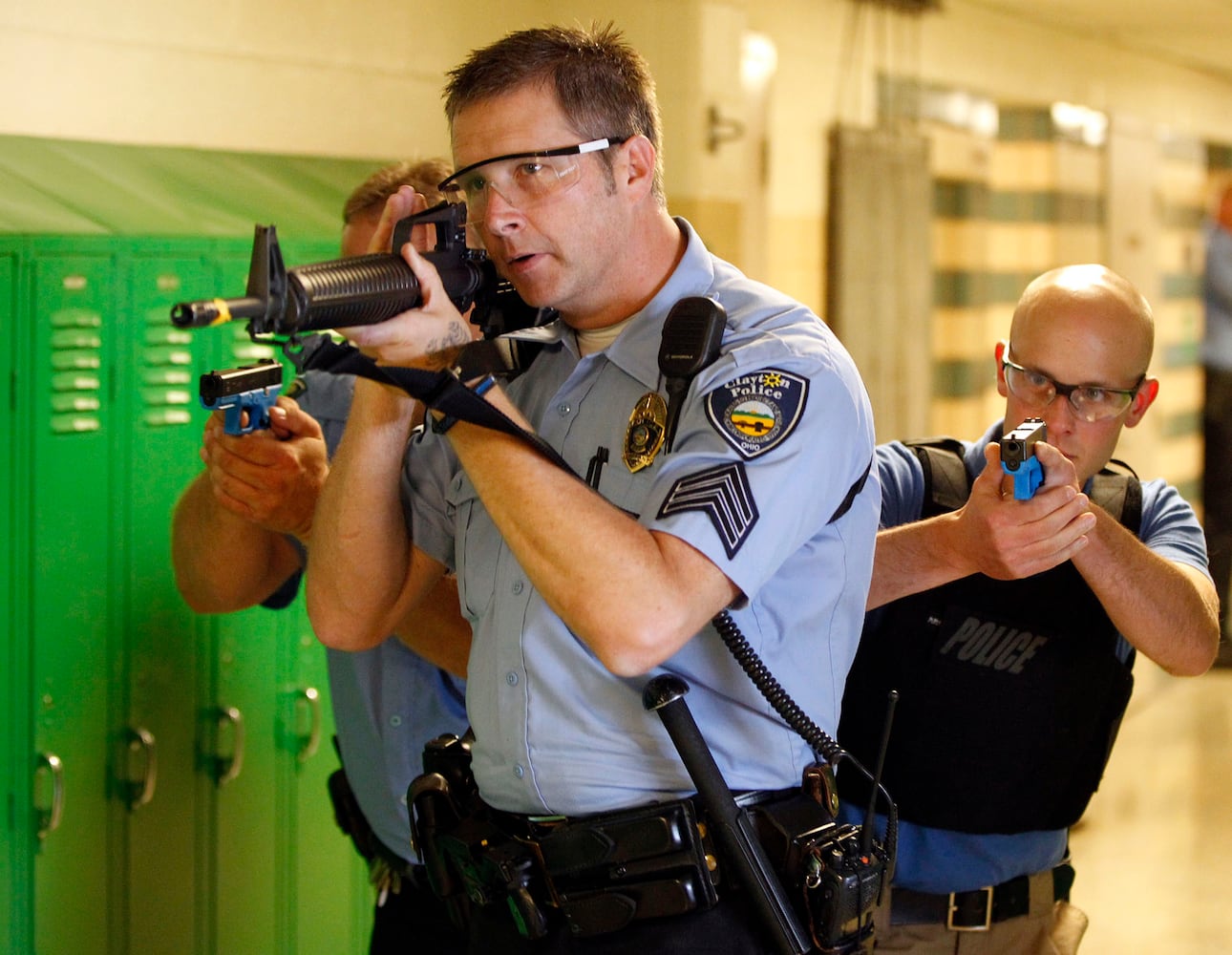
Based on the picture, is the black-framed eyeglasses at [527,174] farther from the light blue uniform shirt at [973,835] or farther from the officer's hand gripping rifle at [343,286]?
the light blue uniform shirt at [973,835]

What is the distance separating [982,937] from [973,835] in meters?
0.15

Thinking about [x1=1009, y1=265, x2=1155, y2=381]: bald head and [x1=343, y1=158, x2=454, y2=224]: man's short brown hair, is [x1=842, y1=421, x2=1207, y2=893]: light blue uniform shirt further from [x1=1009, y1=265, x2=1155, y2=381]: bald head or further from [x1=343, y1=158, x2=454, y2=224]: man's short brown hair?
[x1=343, y1=158, x2=454, y2=224]: man's short brown hair

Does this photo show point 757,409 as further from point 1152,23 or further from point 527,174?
point 1152,23

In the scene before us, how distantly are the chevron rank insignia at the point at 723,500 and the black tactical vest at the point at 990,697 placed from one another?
0.64 metres

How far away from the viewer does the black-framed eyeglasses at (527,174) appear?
1.48m

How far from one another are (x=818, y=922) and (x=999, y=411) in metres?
4.95

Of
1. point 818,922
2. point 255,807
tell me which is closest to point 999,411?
point 255,807

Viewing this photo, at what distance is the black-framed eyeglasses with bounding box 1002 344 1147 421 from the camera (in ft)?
6.13

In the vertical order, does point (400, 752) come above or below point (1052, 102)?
below

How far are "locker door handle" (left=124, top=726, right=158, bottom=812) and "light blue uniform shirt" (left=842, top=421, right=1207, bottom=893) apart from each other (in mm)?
1291

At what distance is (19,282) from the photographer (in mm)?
2330

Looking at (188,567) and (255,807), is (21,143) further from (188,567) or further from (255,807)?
(255,807)

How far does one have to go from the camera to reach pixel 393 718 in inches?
84.1

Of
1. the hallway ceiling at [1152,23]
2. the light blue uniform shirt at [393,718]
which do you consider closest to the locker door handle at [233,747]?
the light blue uniform shirt at [393,718]
